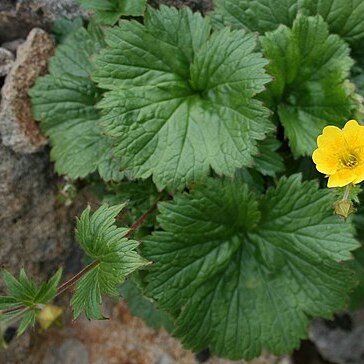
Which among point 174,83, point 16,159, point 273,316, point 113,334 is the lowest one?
point 113,334

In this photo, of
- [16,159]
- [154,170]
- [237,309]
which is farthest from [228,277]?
[16,159]

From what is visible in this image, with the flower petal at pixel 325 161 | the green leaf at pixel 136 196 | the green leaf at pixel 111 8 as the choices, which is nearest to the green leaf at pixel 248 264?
the green leaf at pixel 136 196

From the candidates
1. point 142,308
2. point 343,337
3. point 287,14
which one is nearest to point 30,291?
point 142,308

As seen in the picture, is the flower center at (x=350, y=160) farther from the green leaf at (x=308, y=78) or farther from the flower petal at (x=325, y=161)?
the green leaf at (x=308, y=78)

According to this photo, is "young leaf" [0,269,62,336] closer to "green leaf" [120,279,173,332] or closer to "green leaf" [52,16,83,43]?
"green leaf" [120,279,173,332]

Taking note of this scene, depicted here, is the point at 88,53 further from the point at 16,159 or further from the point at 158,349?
the point at 158,349

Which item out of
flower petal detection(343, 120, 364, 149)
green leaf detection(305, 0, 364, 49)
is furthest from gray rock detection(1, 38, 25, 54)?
flower petal detection(343, 120, 364, 149)
